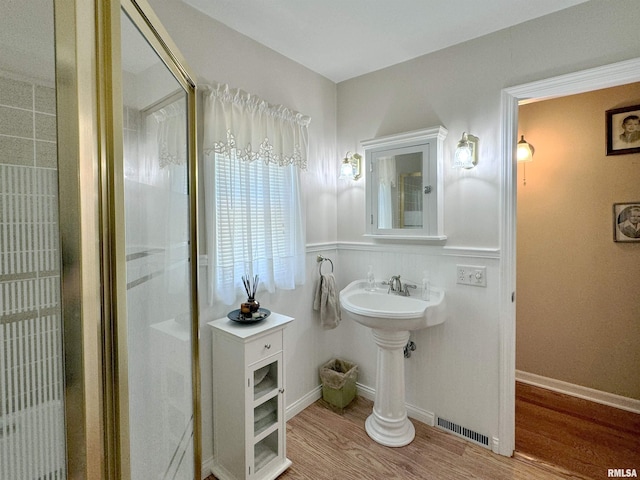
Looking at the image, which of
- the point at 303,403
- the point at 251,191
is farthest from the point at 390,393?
the point at 251,191

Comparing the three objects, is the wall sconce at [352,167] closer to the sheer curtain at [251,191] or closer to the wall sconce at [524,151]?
the sheer curtain at [251,191]

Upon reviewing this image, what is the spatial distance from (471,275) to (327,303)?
1016 millimetres

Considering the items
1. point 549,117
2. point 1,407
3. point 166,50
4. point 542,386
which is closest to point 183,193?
point 166,50

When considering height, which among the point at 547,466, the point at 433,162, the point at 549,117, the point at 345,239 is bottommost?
the point at 547,466

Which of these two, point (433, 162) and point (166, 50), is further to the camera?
point (433, 162)

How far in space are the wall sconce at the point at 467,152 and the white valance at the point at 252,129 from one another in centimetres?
99

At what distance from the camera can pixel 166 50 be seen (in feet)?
3.13

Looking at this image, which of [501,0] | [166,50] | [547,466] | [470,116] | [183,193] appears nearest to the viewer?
[166,50]

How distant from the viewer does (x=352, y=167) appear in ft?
7.59

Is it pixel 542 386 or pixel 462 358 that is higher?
pixel 462 358

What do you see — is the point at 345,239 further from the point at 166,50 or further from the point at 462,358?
the point at 166,50

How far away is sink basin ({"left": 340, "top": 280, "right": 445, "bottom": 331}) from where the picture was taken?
1.72 metres

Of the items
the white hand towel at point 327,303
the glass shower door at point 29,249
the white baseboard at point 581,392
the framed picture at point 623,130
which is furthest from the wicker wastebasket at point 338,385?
the framed picture at point 623,130

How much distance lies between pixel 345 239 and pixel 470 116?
1.24 m
